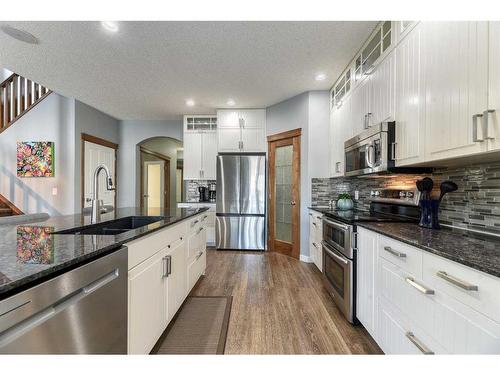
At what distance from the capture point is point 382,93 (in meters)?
2.09

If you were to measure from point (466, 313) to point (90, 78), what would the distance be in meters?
4.29

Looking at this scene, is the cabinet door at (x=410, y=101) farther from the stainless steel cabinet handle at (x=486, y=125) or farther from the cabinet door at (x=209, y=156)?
the cabinet door at (x=209, y=156)

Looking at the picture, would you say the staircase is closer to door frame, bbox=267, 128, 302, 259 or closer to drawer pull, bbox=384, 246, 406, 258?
door frame, bbox=267, 128, 302, 259

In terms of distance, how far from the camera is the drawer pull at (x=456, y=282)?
863 millimetres

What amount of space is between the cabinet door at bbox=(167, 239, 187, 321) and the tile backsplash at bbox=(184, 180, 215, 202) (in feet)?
9.78

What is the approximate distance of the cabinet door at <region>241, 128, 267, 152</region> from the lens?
14.7 ft

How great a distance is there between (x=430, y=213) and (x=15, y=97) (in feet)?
19.8

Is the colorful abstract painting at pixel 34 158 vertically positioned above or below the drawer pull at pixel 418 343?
above

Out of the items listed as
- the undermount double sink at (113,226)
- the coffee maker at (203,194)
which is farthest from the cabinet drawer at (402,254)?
the coffee maker at (203,194)

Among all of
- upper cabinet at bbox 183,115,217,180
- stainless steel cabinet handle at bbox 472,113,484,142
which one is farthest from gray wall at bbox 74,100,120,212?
stainless steel cabinet handle at bbox 472,113,484,142

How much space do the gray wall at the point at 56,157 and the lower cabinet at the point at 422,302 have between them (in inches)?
181

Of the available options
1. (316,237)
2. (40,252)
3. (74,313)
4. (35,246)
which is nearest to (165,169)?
(316,237)

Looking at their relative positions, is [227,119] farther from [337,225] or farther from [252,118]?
[337,225]

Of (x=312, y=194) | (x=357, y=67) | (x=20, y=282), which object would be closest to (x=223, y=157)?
(x=312, y=194)
